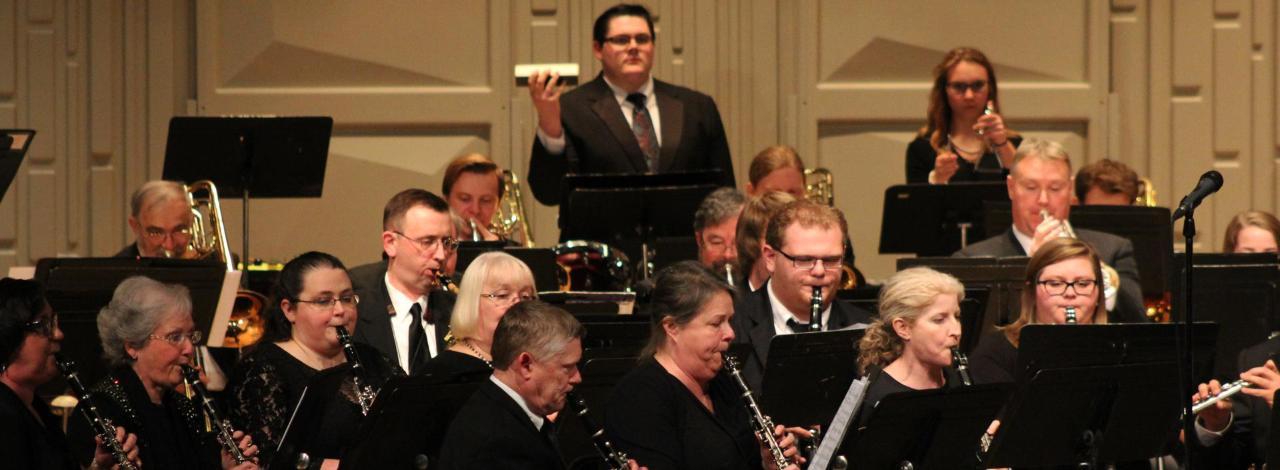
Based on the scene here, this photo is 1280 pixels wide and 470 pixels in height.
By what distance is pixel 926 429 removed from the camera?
4645 mm

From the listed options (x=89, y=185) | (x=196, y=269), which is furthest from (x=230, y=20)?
(x=196, y=269)

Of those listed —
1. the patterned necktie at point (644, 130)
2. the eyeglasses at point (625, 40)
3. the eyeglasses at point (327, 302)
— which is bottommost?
the eyeglasses at point (327, 302)

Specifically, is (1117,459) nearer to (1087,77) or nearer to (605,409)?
(605,409)

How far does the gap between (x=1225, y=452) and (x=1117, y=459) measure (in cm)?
98

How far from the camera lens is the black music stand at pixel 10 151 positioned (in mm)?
5223

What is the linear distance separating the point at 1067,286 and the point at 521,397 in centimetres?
205

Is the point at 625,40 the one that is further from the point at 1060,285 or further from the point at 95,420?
the point at 95,420

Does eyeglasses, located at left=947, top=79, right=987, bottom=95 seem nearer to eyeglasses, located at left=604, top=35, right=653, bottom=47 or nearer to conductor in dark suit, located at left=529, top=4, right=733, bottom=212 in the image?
conductor in dark suit, located at left=529, top=4, right=733, bottom=212

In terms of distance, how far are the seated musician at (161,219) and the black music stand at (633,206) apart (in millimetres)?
1464

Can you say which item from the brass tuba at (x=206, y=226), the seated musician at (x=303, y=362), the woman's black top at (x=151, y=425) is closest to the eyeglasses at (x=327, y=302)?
the seated musician at (x=303, y=362)

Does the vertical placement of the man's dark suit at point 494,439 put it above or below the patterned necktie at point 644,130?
below

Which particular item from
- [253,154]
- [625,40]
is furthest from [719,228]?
[253,154]

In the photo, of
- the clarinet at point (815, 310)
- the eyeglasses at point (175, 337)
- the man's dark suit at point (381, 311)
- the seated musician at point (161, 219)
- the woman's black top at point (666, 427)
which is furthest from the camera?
the seated musician at point (161, 219)

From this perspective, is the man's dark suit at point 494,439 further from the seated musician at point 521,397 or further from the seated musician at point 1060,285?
the seated musician at point 1060,285
